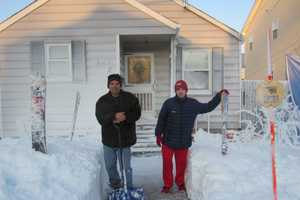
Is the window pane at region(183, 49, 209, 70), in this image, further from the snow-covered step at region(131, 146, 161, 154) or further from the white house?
the snow-covered step at region(131, 146, 161, 154)

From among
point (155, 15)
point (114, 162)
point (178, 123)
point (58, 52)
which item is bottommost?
point (114, 162)

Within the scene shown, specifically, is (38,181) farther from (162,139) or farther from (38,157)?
(162,139)

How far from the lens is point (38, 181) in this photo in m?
3.11

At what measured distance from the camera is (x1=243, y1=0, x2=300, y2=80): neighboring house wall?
1153 cm

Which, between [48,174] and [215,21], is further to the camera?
[215,21]

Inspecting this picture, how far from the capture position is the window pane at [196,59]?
9820 mm

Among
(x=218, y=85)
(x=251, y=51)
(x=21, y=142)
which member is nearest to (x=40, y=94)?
(x=21, y=142)

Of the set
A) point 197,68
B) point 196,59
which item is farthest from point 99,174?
point 196,59

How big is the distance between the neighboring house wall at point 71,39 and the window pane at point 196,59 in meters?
2.13

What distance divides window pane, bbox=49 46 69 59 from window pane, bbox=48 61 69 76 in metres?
0.15

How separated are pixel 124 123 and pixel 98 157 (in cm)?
86

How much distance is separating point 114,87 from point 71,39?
4.53 metres

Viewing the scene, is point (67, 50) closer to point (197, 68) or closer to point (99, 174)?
point (197, 68)

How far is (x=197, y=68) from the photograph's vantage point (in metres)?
9.80
